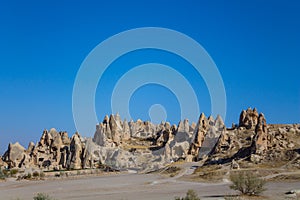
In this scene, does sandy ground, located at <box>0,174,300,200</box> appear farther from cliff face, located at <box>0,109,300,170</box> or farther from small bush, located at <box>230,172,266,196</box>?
cliff face, located at <box>0,109,300,170</box>

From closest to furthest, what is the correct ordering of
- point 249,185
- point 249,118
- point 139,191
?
Result: point 249,185 < point 139,191 < point 249,118

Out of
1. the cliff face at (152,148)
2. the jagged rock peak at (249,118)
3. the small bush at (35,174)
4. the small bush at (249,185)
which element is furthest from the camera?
the jagged rock peak at (249,118)

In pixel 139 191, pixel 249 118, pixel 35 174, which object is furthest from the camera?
pixel 249 118

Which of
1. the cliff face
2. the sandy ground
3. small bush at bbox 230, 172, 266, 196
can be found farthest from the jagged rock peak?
small bush at bbox 230, 172, 266, 196

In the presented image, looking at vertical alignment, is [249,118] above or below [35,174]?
above

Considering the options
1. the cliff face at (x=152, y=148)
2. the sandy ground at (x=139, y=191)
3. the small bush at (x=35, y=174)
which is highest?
the cliff face at (x=152, y=148)

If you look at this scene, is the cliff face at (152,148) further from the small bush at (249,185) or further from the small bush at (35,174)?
the small bush at (249,185)

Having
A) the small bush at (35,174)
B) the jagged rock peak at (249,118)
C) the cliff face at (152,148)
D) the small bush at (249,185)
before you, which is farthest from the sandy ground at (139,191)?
the jagged rock peak at (249,118)

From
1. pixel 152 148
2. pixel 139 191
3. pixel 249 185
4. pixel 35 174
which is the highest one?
pixel 152 148

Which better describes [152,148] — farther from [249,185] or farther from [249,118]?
[249,185]

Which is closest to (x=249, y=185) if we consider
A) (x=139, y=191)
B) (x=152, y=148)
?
(x=139, y=191)

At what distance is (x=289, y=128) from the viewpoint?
205 ft

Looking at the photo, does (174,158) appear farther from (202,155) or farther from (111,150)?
(111,150)

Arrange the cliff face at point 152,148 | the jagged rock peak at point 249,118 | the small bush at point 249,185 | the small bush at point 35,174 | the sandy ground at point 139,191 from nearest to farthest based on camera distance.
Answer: the small bush at point 249,185 → the sandy ground at point 139,191 → the small bush at point 35,174 → the cliff face at point 152,148 → the jagged rock peak at point 249,118
